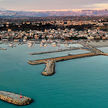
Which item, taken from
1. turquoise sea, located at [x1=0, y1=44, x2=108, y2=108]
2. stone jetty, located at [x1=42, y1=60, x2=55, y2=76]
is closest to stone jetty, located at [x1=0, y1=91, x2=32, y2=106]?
turquoise sea, located at [x1=0, y1=44, x2=108, y2=108]

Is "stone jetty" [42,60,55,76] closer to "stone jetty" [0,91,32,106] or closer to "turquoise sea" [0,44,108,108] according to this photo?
"turquoise sea" [0,44,108,108]

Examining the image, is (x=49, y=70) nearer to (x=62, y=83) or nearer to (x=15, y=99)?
(x=62, y=83)

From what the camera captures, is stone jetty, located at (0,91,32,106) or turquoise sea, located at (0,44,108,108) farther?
turquoise sea, located at (0,44,108,108)

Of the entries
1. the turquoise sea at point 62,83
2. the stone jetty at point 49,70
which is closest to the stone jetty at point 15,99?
the turquoise sea at point 62,83

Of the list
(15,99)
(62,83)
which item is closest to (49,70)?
(62,83)

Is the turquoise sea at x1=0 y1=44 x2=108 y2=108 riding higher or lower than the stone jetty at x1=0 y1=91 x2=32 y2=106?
lower

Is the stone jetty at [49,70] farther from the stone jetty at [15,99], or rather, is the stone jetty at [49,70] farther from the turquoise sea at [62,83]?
the stone jetty at [15,99]

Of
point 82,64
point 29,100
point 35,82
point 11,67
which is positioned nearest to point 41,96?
point 29,100
